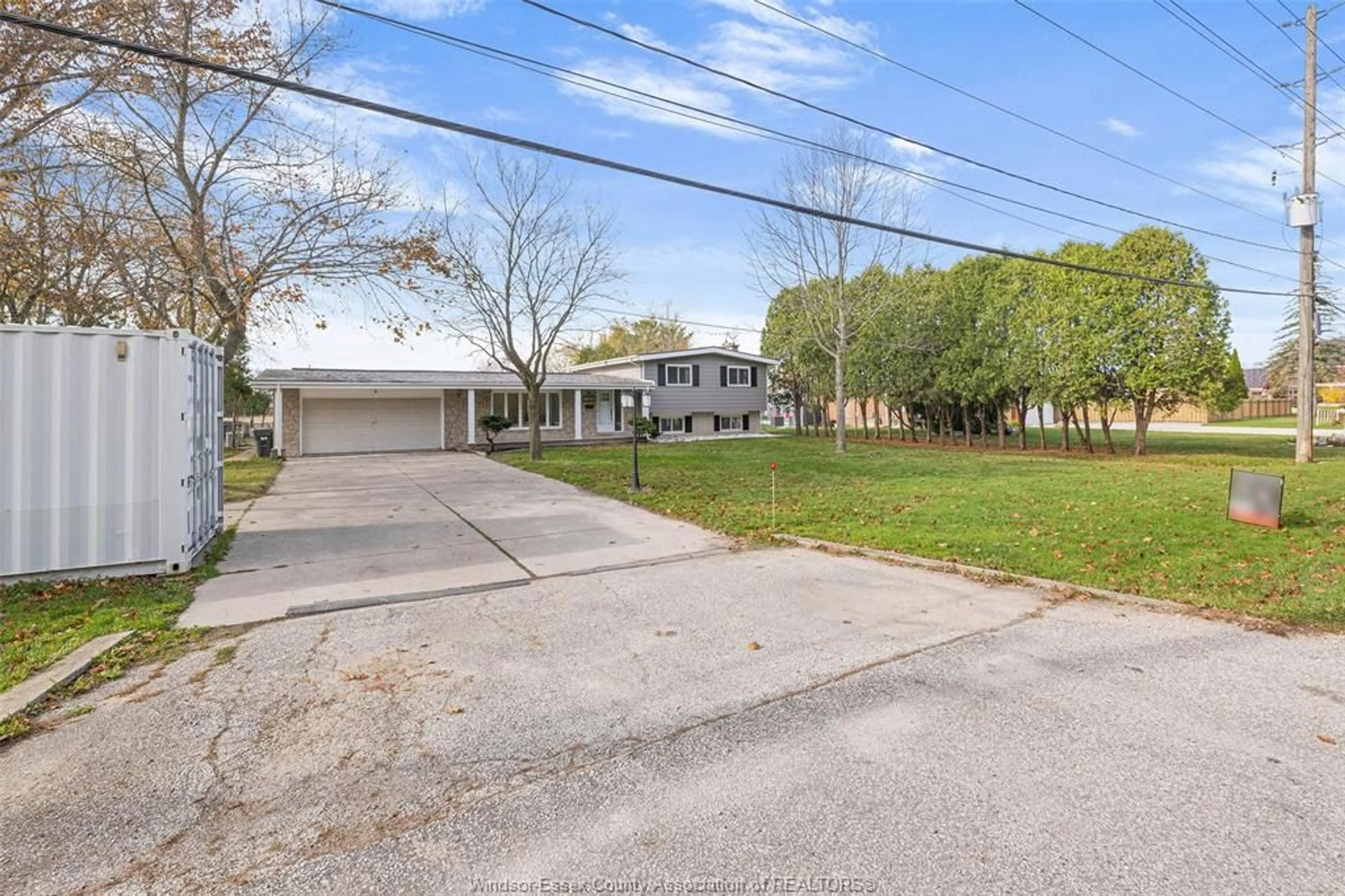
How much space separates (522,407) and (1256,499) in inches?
888

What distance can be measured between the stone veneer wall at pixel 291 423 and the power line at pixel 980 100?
67.2 feet

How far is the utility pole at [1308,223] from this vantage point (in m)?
16.1

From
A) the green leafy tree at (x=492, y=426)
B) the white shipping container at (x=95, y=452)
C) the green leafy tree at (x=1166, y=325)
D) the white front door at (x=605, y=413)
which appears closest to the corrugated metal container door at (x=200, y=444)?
the white shipping container at (x=95, y=452)

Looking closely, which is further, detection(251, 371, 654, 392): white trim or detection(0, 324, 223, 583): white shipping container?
detection(251, 371, 654, 392): white trim

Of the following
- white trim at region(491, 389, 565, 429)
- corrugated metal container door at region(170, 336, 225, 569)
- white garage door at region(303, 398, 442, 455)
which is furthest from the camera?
white trim at region(491, 389, 565, 429)

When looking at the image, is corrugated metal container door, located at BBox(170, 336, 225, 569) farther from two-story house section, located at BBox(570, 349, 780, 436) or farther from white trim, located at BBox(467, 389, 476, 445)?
two-story house section, located at BBox(570, 349, 780, 436)

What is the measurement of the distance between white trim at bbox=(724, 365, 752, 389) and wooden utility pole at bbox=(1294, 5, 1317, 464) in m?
19.2

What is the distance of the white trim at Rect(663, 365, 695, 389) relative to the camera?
28688 mm

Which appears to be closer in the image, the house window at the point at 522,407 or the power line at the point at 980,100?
the power line at the point at 980,100

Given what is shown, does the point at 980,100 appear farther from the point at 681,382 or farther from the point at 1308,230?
the point at 681,382

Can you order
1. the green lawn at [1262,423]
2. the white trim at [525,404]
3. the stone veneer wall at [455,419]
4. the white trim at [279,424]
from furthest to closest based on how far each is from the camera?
the green lawn at [1262,423] < the white trim at [525,404] < the stone veneer wall at [455,419] < the white trim at [279,424]

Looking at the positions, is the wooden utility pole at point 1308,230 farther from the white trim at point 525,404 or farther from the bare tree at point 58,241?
the bare tree at point 58,241

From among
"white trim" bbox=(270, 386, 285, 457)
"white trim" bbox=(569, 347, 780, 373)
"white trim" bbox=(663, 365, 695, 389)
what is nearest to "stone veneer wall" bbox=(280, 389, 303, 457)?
"white trim" bbox=(270, 386, 285, 457)

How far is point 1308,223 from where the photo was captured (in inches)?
640
